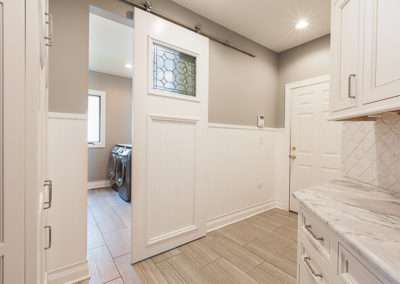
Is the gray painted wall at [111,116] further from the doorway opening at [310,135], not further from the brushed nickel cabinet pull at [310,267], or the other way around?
the brushed nickel cabinet pull at [310,267]

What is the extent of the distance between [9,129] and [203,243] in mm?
2041

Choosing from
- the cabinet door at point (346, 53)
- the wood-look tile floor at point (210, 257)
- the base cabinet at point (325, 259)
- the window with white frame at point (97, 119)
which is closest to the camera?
the base cabinet at point (325, 259)

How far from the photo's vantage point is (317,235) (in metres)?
0.88

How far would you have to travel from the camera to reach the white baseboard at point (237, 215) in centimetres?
238

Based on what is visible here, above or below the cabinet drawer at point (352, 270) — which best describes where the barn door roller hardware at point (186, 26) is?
above

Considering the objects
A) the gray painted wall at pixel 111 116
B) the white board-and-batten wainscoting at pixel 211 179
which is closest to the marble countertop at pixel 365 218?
the white board-and-batten wainscoting at pixel 211 179

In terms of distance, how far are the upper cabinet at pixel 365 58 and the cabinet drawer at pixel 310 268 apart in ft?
2.41

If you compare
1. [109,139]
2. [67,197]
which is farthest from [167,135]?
[109,139]

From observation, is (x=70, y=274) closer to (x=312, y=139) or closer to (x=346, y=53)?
(x=346, y=53)

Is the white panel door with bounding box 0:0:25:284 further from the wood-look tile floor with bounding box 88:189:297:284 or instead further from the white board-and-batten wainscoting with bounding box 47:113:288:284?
the wood-look tile floor with bounding box 88:189:297:284

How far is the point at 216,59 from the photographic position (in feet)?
7.80

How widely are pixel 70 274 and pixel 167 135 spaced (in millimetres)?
1391

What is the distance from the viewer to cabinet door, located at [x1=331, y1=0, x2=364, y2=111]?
98 centimetres

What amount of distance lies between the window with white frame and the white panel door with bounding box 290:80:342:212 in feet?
13.1
